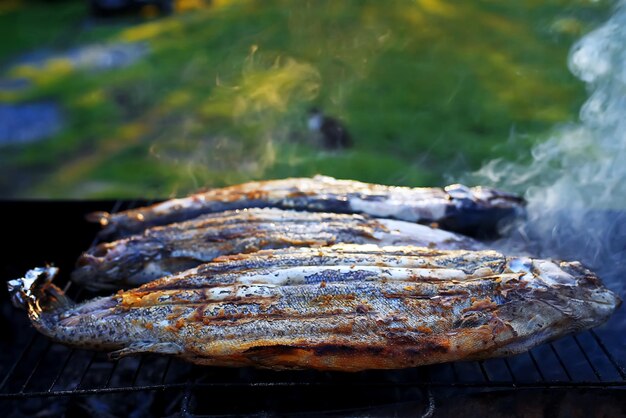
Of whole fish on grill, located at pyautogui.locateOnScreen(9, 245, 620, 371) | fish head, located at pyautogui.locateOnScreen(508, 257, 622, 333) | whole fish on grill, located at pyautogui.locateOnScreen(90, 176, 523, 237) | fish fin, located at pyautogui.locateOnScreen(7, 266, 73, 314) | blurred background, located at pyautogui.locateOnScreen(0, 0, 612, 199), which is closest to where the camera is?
whole fish on grill, located at pyautogui.locateOnScreen(9, 245, 620, 371)

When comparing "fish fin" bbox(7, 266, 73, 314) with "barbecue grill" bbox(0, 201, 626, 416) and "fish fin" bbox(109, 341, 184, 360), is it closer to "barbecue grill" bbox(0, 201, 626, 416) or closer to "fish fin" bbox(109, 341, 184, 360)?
"barbecue grill" bbox(0, 201, 626, 416)

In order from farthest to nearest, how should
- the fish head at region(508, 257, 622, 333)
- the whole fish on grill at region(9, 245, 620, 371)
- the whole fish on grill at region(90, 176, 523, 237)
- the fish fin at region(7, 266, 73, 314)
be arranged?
the whole fish on grill at region(90, 176, 523, 237), the fish fin at region(7, 266, 73, 314), the fish head at region(508, 257, 622, 333), the whole fish on grill at region(9, 245, 620, 371)

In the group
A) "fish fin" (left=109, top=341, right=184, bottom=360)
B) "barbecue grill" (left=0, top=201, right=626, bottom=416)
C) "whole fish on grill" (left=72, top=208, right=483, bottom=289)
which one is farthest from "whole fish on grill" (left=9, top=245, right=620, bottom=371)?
"whole fish on grill" (left=72, top=208, right=483, bottom=289)

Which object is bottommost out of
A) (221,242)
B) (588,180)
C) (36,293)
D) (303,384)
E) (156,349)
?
(303,384)

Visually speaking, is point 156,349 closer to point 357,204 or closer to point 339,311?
point 339,311

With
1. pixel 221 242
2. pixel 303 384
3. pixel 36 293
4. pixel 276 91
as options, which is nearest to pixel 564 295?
pixel 303 384

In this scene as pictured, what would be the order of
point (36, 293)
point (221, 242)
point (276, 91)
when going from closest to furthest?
point (36, 293) < point (221, 242) < point (276, 91)

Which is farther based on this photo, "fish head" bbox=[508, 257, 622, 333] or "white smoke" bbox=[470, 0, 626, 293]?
"white smoke" bbox=[470, 0, 626, 293]
